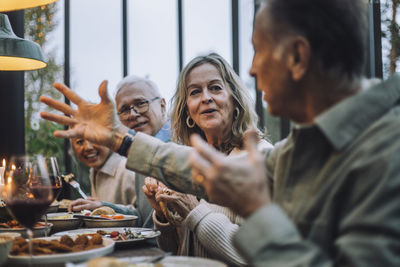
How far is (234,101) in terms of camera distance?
2.21 meters

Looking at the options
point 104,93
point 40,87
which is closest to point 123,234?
point 104,93

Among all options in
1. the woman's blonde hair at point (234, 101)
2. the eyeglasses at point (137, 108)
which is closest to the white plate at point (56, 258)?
the woman's blonde hair at point (234, 101)

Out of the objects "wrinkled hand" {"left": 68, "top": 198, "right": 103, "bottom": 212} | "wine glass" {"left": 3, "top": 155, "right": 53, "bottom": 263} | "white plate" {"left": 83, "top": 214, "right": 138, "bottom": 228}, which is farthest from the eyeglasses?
"wine glass" {"left": 3, "top": 155, "right": 53, "bottom": 263}

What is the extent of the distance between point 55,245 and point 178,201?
811 mm

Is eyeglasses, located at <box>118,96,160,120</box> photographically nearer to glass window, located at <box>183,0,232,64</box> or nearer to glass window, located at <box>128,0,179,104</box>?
glass window, located at <box>183,0,232,64</box>

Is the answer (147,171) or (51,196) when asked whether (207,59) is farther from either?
(51,196)

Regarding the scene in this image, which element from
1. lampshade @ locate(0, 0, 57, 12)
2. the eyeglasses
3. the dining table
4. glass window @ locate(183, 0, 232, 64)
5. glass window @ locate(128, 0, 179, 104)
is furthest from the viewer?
glass window @ locate(128, 0, 179, 104)

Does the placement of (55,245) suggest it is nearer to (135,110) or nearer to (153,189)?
(153,189)

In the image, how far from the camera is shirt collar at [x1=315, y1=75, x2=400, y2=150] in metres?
0.79

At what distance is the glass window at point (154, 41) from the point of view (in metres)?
4.49

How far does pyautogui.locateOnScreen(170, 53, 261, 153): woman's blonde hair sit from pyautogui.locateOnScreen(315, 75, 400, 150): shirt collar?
4.26 ft

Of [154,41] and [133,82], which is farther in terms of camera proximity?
[154,41]

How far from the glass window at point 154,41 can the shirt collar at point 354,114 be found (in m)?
3.62

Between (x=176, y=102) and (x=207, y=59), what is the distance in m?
0.33
